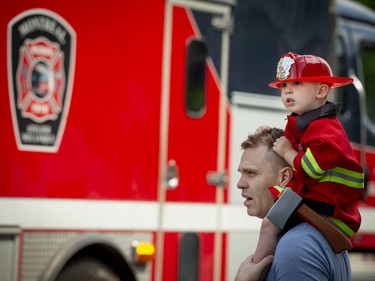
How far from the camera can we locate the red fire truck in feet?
17.1

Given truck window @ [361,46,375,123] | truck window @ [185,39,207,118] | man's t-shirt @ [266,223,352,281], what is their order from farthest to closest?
truck window @ [361,46,375,123], truck window @ [185,39,207,118], man's t-shirt @ [266,223,352,281]

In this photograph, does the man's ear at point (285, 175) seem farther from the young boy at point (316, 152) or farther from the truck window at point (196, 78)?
the truck window at point (196, 78)

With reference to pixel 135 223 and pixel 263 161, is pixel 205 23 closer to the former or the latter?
pixel 135 223

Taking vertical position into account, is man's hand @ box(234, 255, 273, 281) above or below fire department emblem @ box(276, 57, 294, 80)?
below

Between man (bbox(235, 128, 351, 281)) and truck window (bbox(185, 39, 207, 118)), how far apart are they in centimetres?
319

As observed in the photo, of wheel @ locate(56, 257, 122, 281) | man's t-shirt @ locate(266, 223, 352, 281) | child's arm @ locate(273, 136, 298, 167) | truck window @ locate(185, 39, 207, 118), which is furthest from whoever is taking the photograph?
truck window @ locate(185, 39, 207, 118)

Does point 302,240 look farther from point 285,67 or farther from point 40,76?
point 40,76

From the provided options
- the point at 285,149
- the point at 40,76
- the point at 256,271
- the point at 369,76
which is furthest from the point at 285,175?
the point at 369,76

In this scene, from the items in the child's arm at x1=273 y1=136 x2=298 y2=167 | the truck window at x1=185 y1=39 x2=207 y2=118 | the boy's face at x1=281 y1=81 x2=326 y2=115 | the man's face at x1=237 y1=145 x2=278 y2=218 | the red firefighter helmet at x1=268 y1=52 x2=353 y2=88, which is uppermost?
the truck window at x1=185 y1=39 x2=207 y2=118

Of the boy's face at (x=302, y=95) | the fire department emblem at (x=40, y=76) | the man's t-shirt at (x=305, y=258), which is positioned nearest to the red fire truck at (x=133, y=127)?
the fire department emblem at (x=40, y=76)

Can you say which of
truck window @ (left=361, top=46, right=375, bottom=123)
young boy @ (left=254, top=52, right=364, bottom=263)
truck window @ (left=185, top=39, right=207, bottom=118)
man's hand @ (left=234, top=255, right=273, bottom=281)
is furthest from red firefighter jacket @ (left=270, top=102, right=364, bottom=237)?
truck window @ (left=361, top=46, right=375, bottom=123)

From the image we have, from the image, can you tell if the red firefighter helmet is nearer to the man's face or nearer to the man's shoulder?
the man's face

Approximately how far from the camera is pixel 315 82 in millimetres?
2959

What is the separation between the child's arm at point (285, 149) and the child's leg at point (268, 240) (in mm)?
204
